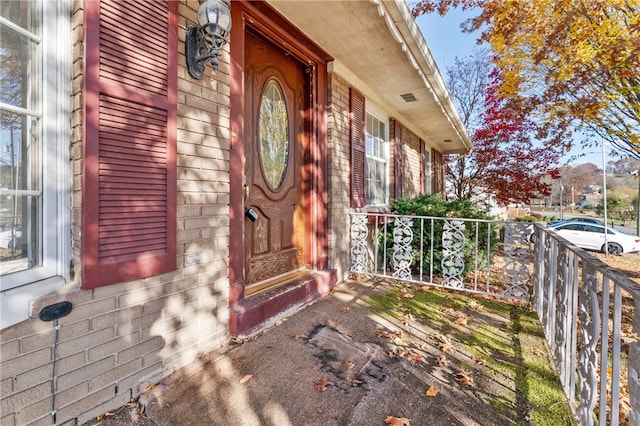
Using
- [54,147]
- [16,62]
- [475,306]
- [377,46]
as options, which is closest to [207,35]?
[16,62]

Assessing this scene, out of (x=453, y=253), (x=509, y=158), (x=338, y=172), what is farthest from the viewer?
(x=509, y=158)

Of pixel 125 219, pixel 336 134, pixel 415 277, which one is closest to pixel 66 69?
pixel 125 219

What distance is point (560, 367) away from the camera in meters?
2.01

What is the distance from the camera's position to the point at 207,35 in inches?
80.5

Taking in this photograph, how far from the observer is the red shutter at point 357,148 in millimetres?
4359

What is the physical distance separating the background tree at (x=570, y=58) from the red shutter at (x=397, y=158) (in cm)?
193

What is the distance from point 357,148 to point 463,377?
10.5 feet

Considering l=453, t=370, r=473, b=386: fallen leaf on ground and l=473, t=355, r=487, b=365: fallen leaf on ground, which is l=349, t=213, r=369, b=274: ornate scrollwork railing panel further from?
l=453, t=370, r=473, b=386: fallen leaf on ground

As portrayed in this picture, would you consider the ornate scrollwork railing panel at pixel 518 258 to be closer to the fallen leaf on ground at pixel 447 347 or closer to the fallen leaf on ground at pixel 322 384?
the fallen leaf on ground at pixel 447 347

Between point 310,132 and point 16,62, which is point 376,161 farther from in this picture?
point 16,62

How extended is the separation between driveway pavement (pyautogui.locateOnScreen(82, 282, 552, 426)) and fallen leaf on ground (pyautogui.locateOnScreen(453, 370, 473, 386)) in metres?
0.03

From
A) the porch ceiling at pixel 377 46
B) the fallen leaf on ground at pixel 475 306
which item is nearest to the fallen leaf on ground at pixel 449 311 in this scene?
the fallen leaf on ground at pixel 475 306

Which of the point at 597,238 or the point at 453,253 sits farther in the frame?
the point at 597,238

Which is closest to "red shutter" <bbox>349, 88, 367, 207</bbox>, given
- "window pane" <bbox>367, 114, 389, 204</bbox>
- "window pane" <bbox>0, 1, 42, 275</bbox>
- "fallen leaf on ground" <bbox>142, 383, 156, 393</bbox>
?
"window pane" <bbox>367, 114, 389, 204</bbox>
